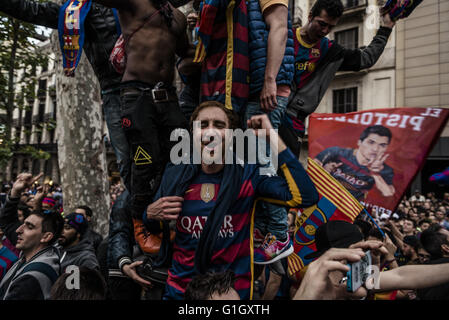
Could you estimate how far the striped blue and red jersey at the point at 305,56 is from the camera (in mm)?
3584

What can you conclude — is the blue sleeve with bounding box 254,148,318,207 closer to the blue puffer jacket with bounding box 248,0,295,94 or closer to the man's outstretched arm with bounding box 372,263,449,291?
the man's outstretched arm with bounding box 372,263,449,291

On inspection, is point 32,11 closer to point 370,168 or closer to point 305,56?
point 305,56

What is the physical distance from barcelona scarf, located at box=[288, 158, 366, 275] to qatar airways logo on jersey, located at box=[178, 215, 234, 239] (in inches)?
46.3

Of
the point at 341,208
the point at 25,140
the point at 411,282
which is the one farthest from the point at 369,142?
the point at 25,140

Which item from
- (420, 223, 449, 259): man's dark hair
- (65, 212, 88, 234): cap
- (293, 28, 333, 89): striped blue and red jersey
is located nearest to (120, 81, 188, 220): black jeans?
(293, 28, 333, 89): striped blue and red jersey

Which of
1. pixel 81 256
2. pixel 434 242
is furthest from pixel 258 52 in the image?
pixel 434 242

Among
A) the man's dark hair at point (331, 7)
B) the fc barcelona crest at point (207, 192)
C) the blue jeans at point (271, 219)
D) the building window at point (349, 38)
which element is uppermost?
the building window at point (349, 38)

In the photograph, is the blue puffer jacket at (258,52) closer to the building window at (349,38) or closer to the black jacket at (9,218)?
the black jacket at (9,218)

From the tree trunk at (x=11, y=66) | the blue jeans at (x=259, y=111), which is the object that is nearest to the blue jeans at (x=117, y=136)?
the blue jeans at (x=259, y=111)

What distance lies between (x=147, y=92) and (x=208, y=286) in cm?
163

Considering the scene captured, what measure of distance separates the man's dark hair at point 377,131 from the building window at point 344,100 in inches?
672

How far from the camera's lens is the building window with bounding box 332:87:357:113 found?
19.2m

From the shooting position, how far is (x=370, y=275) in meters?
1.56
